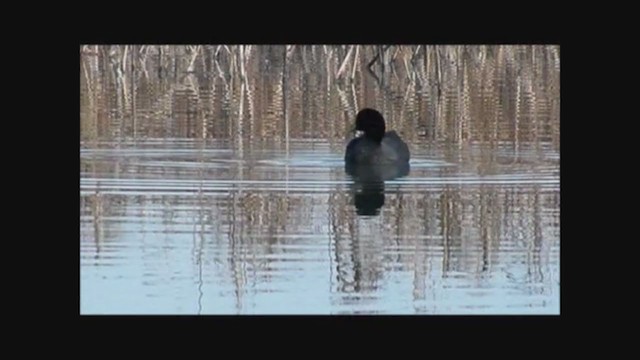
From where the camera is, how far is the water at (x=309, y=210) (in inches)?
399

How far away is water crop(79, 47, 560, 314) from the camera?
10.1m

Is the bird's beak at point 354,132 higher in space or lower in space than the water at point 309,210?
higher

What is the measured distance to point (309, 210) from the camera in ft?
42.3

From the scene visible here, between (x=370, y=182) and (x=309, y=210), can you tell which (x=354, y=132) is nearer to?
(x=370, y=182)

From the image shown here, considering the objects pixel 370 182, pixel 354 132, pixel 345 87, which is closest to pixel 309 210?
pixel 370 182

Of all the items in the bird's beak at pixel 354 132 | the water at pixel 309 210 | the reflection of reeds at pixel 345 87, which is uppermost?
the reflection of reeds at pixel 345 87

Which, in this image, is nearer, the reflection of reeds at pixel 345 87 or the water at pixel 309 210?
the water at pixel 309 210

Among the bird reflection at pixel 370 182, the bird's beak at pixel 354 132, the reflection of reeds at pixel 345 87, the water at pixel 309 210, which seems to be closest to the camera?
the water at pixel 309 210

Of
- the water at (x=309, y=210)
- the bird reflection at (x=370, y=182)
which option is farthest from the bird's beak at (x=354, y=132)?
the bird reflection at (x=370, y=182)

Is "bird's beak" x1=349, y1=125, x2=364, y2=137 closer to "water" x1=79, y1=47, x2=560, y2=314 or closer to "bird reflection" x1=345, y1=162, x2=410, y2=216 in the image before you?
"water" x1=79, y1=47, x2=560, y2=314

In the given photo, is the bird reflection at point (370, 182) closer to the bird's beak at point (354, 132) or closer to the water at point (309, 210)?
the water at point (309, 210)

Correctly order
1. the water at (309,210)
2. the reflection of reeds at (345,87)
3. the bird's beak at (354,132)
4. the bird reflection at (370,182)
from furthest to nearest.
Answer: the reflection of reeds at (345,87) → the bird's beak at (354,132) → the bird reflection at (370,182) → the water at (309,210)

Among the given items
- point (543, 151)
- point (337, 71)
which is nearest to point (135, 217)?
point (543, 151)

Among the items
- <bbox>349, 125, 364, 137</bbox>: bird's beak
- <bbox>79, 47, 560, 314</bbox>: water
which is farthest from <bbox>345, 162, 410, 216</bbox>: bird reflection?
<bbox>349, 125, 364, 137</bbox>: bird's beak
